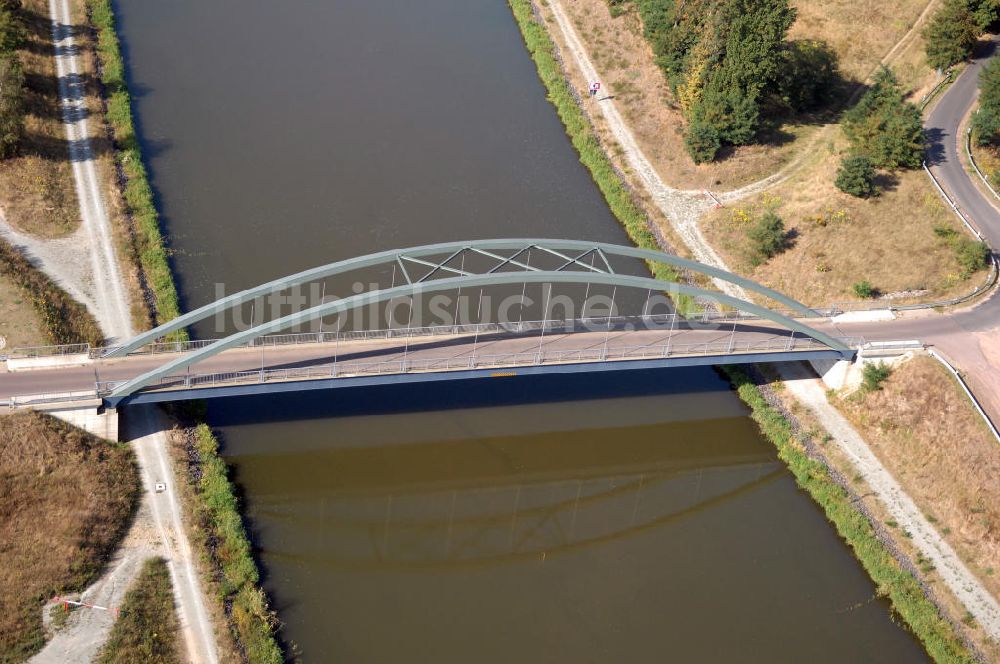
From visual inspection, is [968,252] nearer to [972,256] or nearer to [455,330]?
[972,256]

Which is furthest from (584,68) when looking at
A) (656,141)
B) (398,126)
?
(398,126)

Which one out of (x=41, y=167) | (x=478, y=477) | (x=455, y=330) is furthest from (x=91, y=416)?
(x=41, y=167)

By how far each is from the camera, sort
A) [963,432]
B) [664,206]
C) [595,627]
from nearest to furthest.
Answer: [595,627], [963,432], [664,206]

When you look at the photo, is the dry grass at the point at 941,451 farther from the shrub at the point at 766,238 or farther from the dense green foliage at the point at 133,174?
the dense green foliage at the point at 133,174

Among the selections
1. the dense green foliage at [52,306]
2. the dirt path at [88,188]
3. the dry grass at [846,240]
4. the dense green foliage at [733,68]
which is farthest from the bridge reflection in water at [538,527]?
the dense green foliage at [733,68]

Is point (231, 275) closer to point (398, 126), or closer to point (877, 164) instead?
point (398, 126)

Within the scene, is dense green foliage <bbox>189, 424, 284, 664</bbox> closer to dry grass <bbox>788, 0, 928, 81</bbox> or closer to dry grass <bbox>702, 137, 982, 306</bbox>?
dry grass <bbox>702, 137, 982, 306</bbox>
